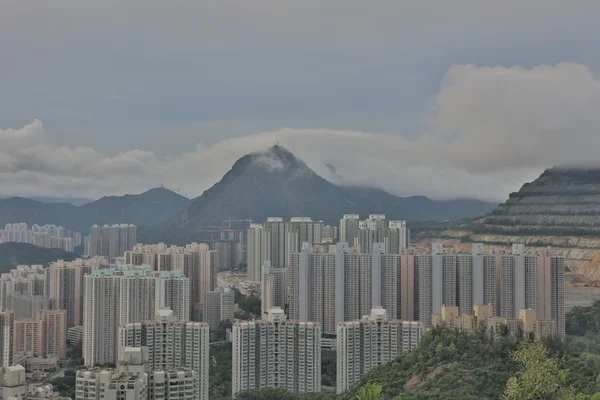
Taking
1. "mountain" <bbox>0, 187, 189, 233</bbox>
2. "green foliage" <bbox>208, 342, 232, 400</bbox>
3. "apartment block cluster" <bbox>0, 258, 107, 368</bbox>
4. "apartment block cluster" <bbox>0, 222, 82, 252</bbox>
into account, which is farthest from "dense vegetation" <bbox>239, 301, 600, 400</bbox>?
"apartment block cluster" <bbox>0, 222, 82, 252</bbox>

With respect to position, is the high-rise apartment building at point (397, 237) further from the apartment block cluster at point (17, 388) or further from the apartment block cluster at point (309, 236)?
the apartment block cluster at point (17, 388)

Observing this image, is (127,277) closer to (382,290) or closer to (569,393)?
(382,290)

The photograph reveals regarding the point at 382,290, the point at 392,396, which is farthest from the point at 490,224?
the point at 392,396

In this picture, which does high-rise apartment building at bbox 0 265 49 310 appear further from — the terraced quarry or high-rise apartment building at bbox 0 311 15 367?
the terraced quarry

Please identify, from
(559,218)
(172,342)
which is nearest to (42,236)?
(172,342)

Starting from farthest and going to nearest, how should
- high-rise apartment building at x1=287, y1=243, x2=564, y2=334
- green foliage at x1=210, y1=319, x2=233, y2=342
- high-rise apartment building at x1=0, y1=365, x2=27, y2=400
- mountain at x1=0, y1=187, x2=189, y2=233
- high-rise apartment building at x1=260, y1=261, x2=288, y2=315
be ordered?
1. mountain at x1=0, y1=187, x2=189, y2=233
2. high-rise apartment building at x1=260, y1=261, x2=288, y2=315
3. high-rise apartment building at x1=287, y1=243, x2=564, y2=334
4. green foliage at x1=210, y1=319, x2=233, y2=342
5. high-rise apartment building at x1=0, y1=365, x2=27, y2=400

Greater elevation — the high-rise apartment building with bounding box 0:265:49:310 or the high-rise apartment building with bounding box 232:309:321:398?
the high-rise apartment building with bounding box 0:265:49:310
